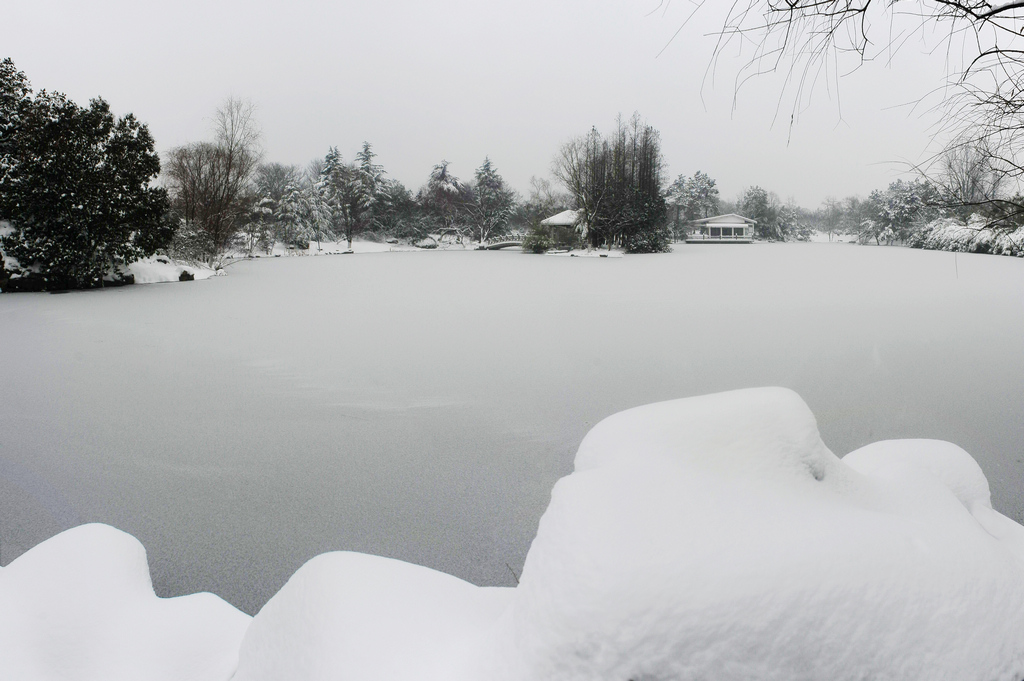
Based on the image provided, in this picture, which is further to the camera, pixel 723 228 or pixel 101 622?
pixel 723 228

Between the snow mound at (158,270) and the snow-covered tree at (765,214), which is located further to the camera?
the snow-covered tree at (765,214)

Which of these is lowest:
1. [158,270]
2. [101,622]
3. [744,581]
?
[101,622]

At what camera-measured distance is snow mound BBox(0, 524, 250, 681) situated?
1.46m

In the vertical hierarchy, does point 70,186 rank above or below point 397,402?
above

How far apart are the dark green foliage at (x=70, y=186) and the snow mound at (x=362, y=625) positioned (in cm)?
1427

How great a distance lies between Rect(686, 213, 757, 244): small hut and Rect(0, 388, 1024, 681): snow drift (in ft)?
148

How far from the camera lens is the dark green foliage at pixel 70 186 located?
38.7ft

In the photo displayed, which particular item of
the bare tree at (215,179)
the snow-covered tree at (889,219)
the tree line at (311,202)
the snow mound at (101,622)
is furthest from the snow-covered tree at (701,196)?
the snow mound at (101,622)

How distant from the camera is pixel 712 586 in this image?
0.72 meters

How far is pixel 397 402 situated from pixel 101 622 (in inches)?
107

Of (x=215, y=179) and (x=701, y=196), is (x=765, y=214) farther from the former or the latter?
(x=215, y=179)

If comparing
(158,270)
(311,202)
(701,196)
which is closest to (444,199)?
(311,202)

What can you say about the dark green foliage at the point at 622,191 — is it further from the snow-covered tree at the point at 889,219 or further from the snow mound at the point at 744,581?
the snow mound at the point at 744,581

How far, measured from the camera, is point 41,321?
830 centimetres
